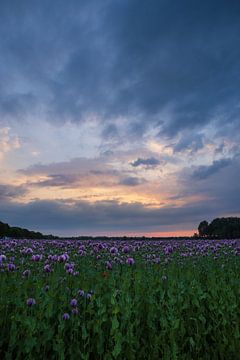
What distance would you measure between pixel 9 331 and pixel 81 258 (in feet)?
11.7

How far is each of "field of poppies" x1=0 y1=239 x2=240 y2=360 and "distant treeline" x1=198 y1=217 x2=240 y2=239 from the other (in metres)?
15.2

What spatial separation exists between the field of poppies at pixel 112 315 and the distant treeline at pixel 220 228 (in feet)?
49.9

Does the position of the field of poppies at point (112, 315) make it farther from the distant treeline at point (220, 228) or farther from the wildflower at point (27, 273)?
the distant treeline at point (220, 228)

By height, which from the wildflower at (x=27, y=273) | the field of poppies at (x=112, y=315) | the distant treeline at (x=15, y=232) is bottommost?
the field of poppies at (x=112, y=315)

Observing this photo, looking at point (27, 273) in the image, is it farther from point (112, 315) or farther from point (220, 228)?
point (220, 228)

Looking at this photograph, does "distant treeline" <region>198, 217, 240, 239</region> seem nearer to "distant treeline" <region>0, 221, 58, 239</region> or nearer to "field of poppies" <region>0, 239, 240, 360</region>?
"distant treeline" <region>0, 221, 58, 239</region>

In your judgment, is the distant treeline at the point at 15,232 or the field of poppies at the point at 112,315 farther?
the distant treeline at the point at 15,232

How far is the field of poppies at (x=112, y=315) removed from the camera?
16.3 feet

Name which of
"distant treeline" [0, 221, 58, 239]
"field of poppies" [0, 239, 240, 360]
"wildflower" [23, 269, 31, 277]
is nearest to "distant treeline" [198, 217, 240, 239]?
"distant treeline" [0, 221, 58, 239]

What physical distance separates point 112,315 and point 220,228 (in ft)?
60.0

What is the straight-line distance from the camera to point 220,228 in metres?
23.0

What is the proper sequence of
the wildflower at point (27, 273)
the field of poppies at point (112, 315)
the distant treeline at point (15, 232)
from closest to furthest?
1. the field of poppies at point (112, 315)
2. the wildflower at point (27, 273)
3. the distant treeline at point (15, 232)

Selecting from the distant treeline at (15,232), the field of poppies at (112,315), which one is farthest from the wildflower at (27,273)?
the distant treeline at (15,232)

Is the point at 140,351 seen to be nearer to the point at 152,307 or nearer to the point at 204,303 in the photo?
the point at 152,307
